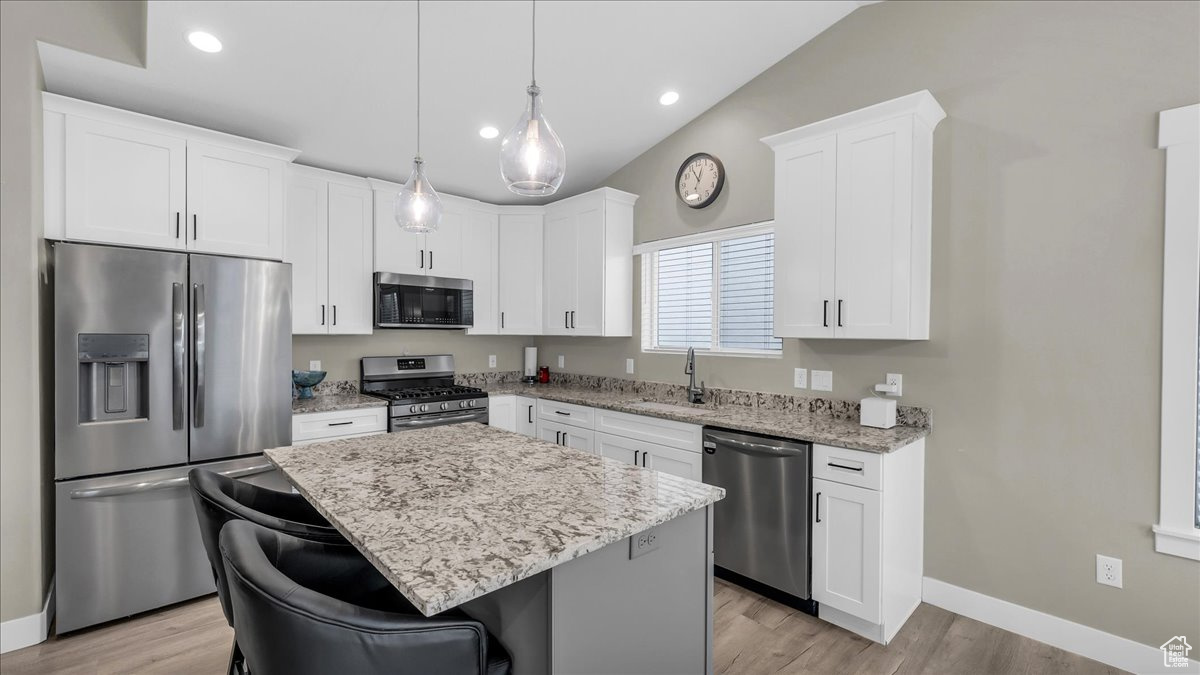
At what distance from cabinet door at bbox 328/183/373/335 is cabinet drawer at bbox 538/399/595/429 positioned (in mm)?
1446

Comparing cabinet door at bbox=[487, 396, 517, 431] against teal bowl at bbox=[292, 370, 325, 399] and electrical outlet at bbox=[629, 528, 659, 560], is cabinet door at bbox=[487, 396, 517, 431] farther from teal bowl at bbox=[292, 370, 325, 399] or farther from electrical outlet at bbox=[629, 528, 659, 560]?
electrical outlet at bbox=[629, 528, 659, 560]

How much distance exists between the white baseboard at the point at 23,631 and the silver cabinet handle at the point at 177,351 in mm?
985

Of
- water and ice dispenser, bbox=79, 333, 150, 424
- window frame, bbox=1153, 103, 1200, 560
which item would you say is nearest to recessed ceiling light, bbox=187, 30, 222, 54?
water and ice dispenser, bbox=79, 333, 150, 424

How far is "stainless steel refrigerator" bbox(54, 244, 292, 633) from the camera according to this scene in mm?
2508

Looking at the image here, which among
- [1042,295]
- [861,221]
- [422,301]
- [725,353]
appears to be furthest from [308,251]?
[1042,295]

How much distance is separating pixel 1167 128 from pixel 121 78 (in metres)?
4.68

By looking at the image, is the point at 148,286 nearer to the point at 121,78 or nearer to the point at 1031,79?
the point at 121,78

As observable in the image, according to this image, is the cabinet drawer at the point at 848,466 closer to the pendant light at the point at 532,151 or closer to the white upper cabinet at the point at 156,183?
the pendant light at the point at 532,151

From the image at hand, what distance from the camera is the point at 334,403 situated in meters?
3.65

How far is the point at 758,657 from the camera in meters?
2.37

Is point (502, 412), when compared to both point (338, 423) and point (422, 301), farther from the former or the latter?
point (338, 423)

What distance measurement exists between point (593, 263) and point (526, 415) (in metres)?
1.35

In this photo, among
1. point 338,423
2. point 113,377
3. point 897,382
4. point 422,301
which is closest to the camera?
point 113,377

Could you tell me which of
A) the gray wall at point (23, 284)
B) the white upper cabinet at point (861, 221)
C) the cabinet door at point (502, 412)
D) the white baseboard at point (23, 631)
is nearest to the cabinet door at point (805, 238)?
the white upper cabinet at point (861, 221)
